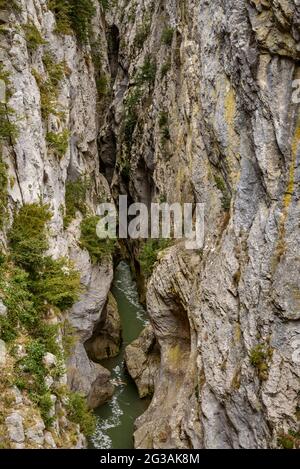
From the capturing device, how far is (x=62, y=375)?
11.6m

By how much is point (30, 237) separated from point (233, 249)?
19.8ft

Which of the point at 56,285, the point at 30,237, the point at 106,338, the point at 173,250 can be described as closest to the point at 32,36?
the point at 30,237

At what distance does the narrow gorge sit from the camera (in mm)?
10930

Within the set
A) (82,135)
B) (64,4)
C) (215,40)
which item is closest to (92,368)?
(82,135)

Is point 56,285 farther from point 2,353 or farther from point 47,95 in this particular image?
point 47,95

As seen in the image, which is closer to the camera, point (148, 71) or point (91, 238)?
point (91, 238)

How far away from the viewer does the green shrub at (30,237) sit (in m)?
12.4

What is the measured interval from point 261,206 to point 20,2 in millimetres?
11265

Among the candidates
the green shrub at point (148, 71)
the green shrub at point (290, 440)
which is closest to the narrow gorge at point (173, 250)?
the green shrub at point (290, 440)

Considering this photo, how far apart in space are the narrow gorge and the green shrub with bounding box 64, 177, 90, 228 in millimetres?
71

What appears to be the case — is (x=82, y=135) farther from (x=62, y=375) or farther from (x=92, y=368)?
(x=62, y=375)

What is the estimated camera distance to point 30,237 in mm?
12914

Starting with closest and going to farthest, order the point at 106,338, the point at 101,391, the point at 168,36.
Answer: the point at 101,391 → the point at 106,338 → the point at 168,36
